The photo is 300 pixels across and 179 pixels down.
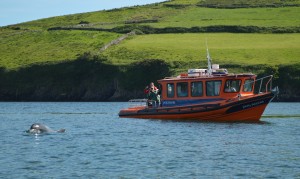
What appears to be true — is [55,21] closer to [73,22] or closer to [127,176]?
[73,22]

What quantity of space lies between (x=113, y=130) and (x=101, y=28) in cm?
9275

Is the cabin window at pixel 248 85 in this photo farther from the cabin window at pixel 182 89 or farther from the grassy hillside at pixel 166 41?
the grassy hillside at pixel 166 41

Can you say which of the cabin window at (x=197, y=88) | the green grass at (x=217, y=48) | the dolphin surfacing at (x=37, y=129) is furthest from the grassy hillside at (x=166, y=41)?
the dolphin surfacing at (x=37, y=129)

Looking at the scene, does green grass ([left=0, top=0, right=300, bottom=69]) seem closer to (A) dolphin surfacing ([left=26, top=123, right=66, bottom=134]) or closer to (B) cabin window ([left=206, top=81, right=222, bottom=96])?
(B) cabin window ([left=206, top=81, right=222, bottom=96])

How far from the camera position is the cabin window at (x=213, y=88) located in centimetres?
4828

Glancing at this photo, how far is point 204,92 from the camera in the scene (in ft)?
161

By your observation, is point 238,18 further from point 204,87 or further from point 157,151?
point 157,151

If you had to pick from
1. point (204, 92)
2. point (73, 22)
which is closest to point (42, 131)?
point (204, 92)

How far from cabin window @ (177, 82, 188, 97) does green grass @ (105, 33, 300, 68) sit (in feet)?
154

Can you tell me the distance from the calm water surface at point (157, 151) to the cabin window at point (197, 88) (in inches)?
133

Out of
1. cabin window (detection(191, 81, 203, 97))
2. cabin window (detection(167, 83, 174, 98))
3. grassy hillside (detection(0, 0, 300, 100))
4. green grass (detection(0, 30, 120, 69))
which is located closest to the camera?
cabin window (detection(191, 81, 203, 97))

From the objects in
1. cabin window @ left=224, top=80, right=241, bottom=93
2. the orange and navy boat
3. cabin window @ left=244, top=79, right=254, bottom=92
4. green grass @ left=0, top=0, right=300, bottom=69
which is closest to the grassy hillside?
green grass @ left=0, top=0, right=300, bottom=69

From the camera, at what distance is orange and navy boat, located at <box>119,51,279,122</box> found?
46.8 metres

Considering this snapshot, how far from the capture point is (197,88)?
49.2m
